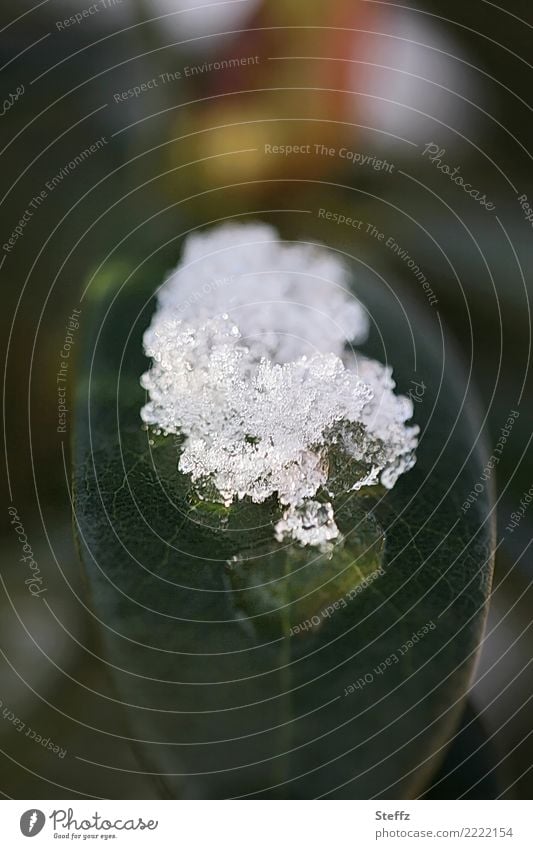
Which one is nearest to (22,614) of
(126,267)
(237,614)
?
(237,614)

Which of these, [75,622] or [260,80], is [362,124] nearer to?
[260,80]

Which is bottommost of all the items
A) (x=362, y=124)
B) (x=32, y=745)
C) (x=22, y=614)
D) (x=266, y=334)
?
(x=32, y=745)

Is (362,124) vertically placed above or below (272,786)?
above
